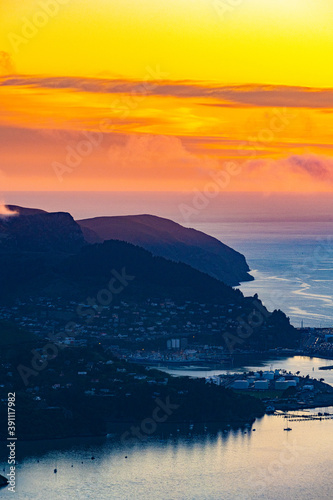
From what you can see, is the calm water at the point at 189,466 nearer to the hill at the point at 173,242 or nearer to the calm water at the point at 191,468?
the calm water at the point at 191,468

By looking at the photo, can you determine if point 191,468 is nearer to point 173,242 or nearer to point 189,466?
point 189,466

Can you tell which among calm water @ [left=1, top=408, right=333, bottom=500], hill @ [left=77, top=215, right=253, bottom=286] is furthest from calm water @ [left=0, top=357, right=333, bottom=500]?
hill @ [left=77, top=215, right=253, bottom=286]

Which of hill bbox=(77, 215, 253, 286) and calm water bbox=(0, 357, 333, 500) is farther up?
hill bbox=(77, 215, 253, 286)

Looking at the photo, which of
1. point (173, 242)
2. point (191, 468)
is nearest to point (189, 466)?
point (191, 468)

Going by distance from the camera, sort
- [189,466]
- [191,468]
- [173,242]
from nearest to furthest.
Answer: [191,468] < [189,466] < [173,242]

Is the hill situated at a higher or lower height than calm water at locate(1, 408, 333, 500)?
higher

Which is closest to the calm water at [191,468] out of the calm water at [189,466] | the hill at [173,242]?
the calm water at [189,466]

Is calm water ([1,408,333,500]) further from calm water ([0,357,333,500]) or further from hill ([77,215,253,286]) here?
hill ([77,215,253,286])

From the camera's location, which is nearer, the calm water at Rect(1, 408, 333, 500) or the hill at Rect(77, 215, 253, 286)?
the calm water at Rect(1, 408, 333, 500)

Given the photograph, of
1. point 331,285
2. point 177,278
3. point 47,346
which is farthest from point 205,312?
point 331,285

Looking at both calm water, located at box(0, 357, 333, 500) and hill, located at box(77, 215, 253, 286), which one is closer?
calm water, located at box(0, 357, 333, 500)
